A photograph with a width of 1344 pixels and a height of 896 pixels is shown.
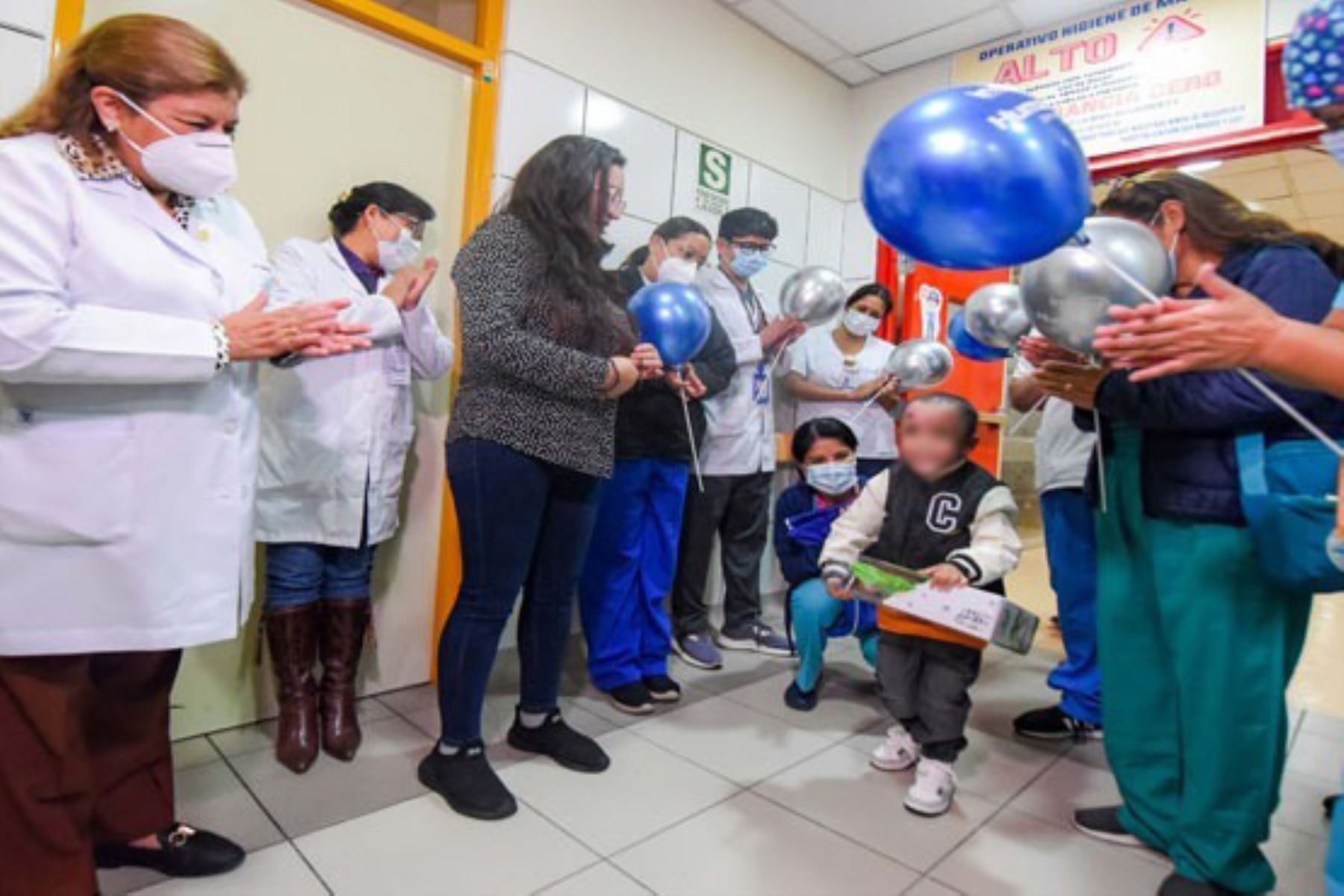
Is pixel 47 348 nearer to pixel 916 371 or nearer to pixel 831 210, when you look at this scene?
pixel 916 371

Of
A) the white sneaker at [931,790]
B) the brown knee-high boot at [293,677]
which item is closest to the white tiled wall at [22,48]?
the brown knee-high boot at [293,677]

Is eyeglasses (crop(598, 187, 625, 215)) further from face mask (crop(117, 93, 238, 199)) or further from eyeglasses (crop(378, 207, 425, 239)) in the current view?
face mask (crop(117, 93, 238, 199))

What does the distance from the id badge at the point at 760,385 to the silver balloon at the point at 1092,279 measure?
1550 millimetres

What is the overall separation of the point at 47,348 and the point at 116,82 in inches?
17.7

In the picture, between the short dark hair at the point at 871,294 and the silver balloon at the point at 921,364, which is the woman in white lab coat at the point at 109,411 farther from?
the short dark hair at the point at 871,294

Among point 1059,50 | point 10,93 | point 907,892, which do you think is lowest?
point 907,892

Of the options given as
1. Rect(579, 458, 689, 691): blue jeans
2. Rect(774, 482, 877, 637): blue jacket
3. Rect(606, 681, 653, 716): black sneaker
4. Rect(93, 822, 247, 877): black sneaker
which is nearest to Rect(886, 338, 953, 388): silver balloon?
Rect(774, 482, 877, 637): blue jacket

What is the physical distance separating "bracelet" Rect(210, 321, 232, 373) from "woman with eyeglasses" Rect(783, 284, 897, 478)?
223 centimetres

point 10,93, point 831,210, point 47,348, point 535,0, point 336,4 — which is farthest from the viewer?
point 831,210

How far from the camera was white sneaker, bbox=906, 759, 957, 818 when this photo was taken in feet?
5.53

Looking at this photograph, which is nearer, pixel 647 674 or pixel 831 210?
pixel 647 674

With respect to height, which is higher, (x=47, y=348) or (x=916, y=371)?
(x=916, y=371)

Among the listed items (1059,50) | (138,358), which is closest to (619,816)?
(138,358)

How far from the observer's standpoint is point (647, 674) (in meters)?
2.29
